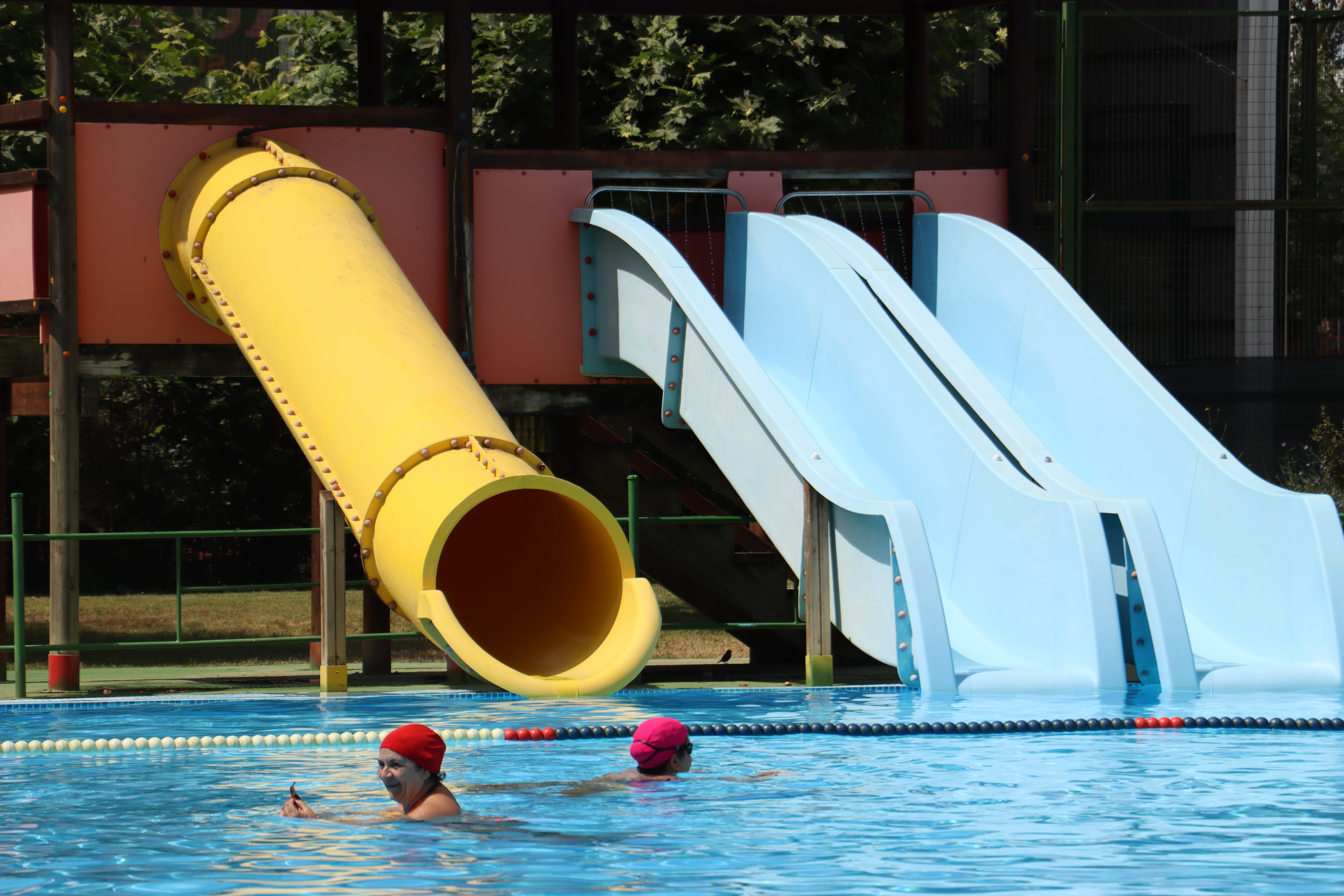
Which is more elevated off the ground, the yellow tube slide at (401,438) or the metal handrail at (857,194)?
the metal handrail at (857,194)

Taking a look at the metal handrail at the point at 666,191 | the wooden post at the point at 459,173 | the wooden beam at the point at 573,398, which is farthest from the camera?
the wooden beam at the point at 573,398

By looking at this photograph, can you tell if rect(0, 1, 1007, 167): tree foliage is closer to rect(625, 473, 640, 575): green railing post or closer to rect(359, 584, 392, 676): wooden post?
rect(359, 584, 392, 676): wooden post

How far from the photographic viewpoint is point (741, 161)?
47.5 feet

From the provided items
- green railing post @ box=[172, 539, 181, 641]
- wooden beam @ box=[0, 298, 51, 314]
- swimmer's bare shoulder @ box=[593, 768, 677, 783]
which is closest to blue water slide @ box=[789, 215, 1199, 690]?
swimmer's bare shoulder @ box=[593, 768, 677, 783]

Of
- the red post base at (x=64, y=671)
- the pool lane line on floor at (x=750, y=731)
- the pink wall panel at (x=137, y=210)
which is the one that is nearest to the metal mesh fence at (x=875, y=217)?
the pink wall panel at (x=137, y=210)

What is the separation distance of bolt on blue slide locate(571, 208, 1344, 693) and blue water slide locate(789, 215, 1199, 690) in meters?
0.02

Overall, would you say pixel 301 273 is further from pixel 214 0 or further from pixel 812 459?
pixel 214 0

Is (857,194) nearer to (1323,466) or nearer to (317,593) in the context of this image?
(317,593)

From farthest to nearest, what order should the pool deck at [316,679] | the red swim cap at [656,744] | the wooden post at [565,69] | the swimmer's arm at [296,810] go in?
1. the wooden post at [565,69]
2. the pool deck at [316,679]
3. the red swim cap at [656,744]
4. the swimmer's arm at [296,810]

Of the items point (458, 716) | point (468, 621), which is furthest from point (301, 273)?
point (458, 716)

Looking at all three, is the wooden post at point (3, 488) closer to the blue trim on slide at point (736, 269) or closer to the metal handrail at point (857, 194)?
the blue trim on slide at point (736, 269)

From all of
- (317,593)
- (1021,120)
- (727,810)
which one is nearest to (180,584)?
(317,593)

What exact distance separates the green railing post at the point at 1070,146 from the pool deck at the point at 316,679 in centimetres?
398

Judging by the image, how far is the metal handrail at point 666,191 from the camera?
46.0ft
